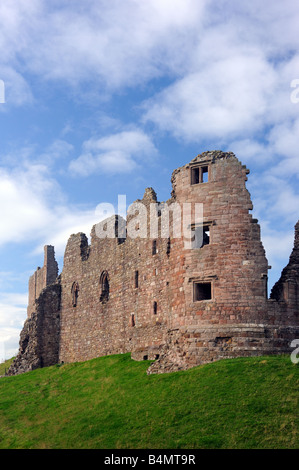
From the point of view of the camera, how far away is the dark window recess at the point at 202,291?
25203mm

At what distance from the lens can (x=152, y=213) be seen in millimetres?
31156

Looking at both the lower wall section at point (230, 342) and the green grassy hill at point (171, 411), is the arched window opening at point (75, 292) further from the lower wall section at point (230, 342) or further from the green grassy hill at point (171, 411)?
the lower wall section at point (230, 342)

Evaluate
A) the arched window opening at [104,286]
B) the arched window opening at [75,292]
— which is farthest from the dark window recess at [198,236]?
the arched window opening at [75,292]

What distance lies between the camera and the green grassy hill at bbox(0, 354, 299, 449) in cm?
1841

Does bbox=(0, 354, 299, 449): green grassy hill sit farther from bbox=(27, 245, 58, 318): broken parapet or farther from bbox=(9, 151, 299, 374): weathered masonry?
bbox=(27, 245, 58, 318): broken parapet

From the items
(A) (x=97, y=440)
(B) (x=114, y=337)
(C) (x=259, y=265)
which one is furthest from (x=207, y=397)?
(B) (x=114, y=337)

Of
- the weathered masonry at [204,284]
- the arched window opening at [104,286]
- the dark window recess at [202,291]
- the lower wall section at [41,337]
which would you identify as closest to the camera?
the weathered masonry at [204,284]

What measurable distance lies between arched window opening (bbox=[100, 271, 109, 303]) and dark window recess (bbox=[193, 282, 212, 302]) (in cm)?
1032

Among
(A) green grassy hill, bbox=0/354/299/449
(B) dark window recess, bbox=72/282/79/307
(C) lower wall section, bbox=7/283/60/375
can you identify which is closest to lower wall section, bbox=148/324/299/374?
(A) green grassy hill, bbox=0/354/299/449

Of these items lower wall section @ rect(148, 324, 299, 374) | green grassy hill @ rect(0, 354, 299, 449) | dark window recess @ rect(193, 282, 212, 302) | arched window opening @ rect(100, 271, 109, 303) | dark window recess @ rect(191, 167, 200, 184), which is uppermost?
dark window recess @ rect(191, 167, 200, 184)

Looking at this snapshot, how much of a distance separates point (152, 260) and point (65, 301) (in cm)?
1062

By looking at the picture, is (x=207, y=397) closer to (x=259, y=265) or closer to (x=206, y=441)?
(x=206, y=441)

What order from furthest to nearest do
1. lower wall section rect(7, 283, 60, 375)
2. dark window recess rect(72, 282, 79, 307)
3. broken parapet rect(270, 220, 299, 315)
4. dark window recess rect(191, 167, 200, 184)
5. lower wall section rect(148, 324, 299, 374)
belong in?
dark window recess rect(72, 282, 79, 307) → lower wall section rect(7, 283, 60, 375) → dark window recess rect(191, 167, 200, 184) → broken parapet rect(270, 220, 299, 315) → lower wall section rect(148, 324, 299, 374)

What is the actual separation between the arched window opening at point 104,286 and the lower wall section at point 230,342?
10849mm
